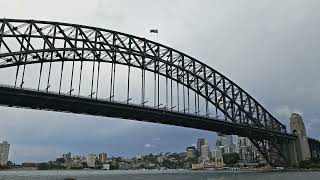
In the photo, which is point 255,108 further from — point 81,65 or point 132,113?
point 81,65

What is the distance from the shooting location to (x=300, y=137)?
355ft

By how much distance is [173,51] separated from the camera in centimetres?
7819

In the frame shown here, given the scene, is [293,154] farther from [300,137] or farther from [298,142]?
[300,137]

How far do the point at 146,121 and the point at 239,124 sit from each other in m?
25.6

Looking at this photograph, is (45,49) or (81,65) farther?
(81,65)

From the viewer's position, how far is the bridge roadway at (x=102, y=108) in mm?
52719

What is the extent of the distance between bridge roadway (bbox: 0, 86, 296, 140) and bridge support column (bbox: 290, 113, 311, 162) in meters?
26.6

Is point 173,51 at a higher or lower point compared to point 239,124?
higher

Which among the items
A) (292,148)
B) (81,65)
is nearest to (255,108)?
(292,148)

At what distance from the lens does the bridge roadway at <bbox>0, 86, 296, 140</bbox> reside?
2076 inches

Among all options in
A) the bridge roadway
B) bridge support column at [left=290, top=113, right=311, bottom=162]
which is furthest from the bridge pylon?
the bridge roadway

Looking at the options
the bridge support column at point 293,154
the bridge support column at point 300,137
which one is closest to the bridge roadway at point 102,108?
the bridge support column at point 293,154

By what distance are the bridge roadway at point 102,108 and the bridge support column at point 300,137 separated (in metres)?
26.6

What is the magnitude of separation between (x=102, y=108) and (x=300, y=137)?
66056 millimetres
